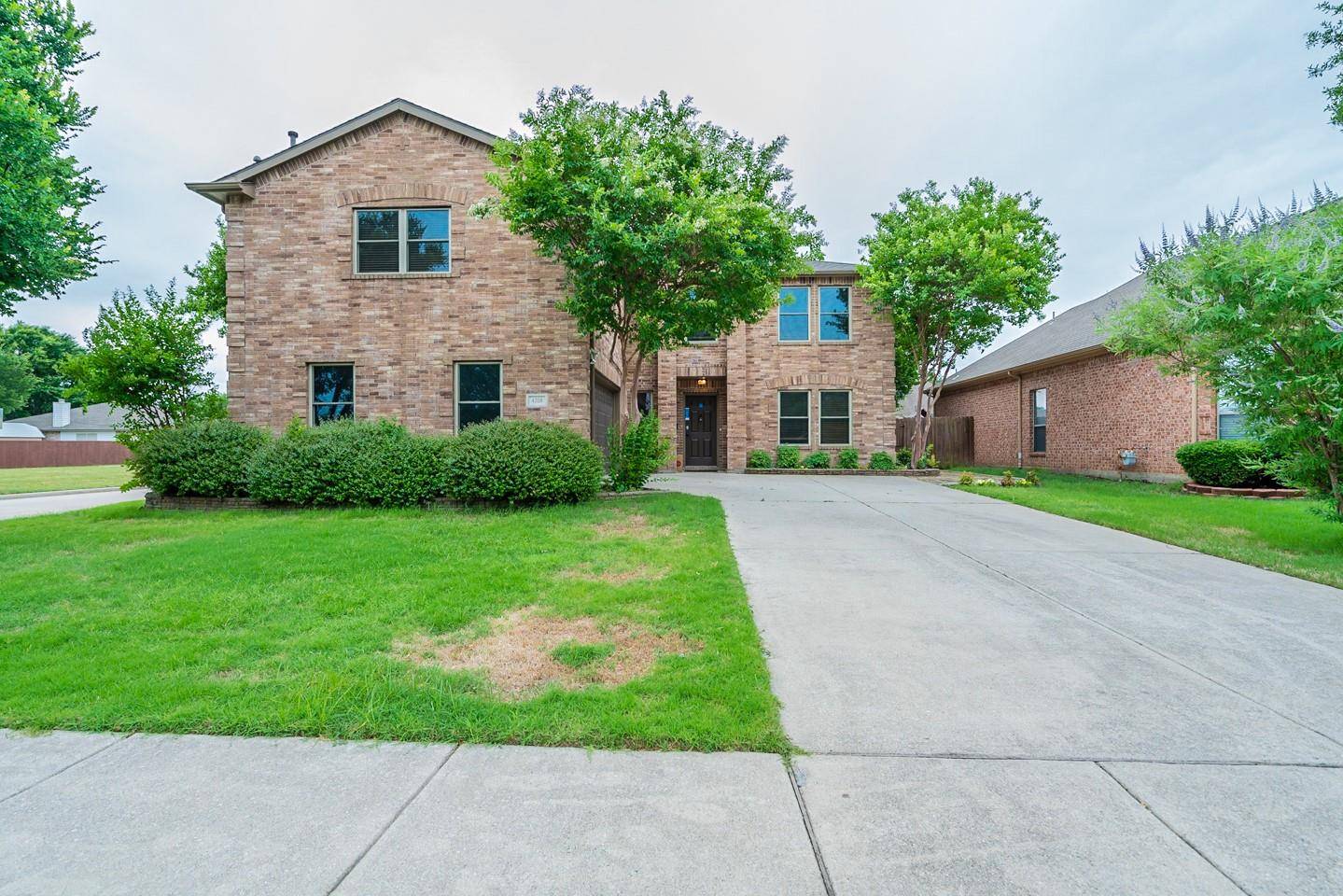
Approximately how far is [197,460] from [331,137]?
21.9 ft

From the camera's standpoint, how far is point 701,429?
64.7 ft

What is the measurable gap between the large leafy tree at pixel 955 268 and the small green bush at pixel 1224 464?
19.4 ft

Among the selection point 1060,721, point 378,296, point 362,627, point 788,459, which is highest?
point 378,296

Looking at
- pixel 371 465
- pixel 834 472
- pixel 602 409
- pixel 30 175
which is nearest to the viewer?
pixel 30 175

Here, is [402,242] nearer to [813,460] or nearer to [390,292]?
[390,292]

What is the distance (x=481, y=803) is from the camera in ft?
7.06

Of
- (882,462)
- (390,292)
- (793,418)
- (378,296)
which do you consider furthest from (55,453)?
(882,462)

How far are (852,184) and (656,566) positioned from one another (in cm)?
2295

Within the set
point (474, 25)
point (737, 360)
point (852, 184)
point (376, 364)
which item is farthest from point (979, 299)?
point (376, 364)

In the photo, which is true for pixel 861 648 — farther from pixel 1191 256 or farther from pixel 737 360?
pixel 737 360

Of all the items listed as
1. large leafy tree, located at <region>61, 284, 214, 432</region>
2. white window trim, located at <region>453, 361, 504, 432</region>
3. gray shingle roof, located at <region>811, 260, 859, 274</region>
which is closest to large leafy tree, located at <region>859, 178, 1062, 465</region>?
gray shingle roof, located at <region>811, 260, 859, 274</region>

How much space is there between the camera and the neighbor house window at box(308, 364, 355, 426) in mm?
11609

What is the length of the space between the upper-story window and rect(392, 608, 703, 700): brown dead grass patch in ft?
31.3

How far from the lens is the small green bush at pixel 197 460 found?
30.6 feet
